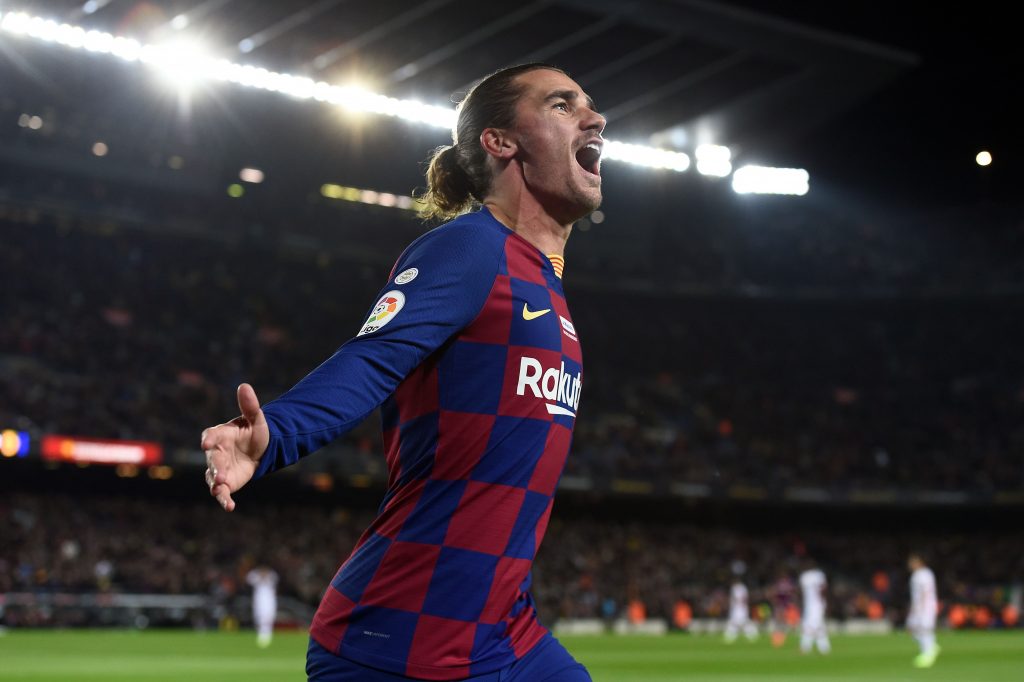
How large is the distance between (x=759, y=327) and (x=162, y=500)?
29.2 metres

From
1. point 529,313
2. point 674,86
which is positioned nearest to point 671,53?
point 674,86

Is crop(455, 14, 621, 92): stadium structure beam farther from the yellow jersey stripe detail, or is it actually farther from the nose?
the yellow jersey stripe detail

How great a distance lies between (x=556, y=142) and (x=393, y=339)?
1.05 m

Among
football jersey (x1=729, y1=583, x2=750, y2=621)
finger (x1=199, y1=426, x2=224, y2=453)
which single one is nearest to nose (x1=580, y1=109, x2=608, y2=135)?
finger (x1=199, y1=426, x2=224, y2=453)

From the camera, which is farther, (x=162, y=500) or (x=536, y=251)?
(x=162, y=500)

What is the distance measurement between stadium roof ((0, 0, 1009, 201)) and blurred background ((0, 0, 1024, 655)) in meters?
0.14

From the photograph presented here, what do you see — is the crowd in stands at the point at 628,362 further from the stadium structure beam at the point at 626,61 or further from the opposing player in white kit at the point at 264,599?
the stadium structure beam at the point at 626,61

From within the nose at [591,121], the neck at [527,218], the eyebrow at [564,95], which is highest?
the eyebrow at [564,95]

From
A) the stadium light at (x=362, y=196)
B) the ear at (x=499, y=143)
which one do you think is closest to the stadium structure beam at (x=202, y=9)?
the stadium light at (x=362, y=196)

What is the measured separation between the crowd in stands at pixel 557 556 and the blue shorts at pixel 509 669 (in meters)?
30.6

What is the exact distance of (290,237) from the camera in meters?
46.6

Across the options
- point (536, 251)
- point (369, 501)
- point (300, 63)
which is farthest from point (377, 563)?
point (369, 501)

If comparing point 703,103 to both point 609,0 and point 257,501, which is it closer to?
point 609,0

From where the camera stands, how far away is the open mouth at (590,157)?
3.57 meters
